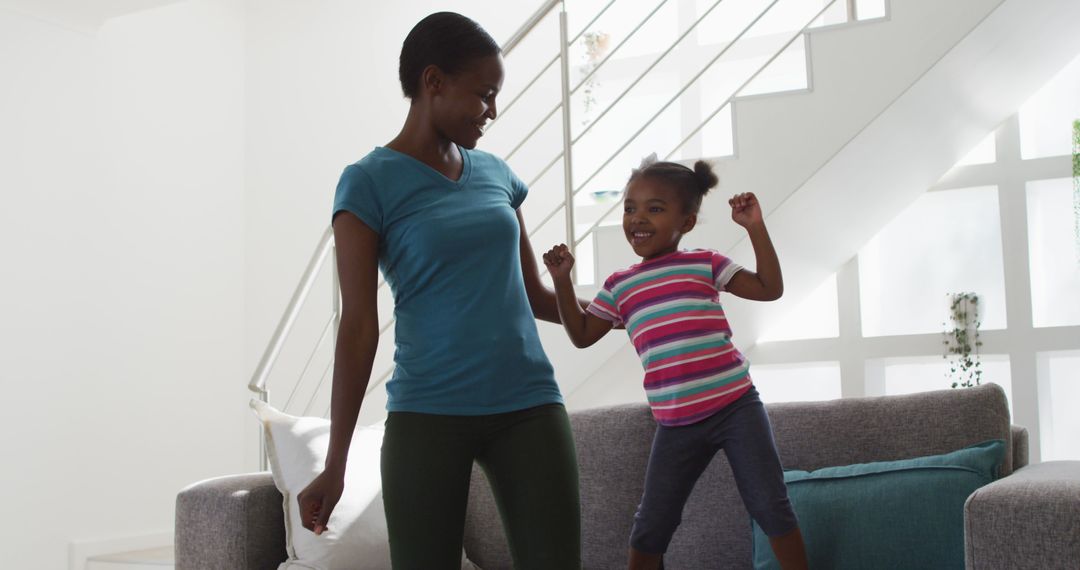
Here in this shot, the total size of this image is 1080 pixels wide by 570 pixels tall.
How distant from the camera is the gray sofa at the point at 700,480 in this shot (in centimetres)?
207

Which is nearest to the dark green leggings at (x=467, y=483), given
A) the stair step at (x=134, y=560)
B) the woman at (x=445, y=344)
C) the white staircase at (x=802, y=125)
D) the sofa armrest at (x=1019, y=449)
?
the woman at (x=445, y=344)

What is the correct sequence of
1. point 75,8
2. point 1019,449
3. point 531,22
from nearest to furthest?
point 1019,449, point 531,22, point 75,8

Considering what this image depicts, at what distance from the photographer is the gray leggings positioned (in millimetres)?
1854

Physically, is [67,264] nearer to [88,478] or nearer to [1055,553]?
[88,478]

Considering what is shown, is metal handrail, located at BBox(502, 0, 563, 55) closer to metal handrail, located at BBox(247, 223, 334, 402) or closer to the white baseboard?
metal handrail, located at BBox(247, 223, 334, 402)

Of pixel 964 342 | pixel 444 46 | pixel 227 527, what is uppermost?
pixel 444 46

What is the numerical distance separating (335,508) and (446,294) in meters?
1.12

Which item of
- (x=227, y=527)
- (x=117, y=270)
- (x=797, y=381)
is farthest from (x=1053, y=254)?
(x=117, y=270)

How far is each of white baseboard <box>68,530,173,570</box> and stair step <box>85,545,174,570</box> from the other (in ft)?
0.12

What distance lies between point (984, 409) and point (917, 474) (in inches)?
8.3

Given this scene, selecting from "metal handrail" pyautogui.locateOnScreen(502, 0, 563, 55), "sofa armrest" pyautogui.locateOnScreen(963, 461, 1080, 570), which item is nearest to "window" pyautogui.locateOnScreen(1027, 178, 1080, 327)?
"metal handrail" pyautogui.locateOnScreen(502, 0, 563, 55)

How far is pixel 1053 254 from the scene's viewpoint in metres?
4.19

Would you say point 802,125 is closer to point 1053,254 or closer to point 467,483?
point 1053,254

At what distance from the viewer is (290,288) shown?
510cm
